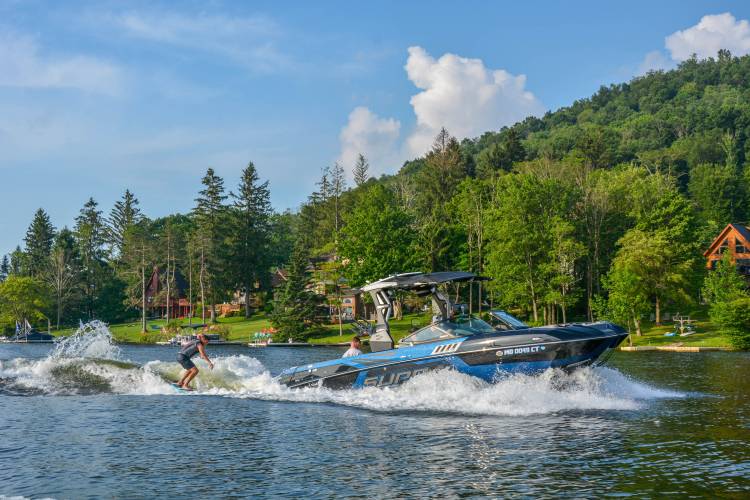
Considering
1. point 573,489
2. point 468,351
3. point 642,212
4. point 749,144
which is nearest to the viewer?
point 573,489

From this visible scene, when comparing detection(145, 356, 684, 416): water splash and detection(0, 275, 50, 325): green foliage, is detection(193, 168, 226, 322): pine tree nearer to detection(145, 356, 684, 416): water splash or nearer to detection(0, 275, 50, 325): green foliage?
detection(0, 275, 50, 325): green foliage

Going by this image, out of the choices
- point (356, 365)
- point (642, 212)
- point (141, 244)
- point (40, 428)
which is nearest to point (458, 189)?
point (642, 212)

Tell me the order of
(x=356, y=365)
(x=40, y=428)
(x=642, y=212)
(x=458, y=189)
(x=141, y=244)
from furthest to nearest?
(x=141, y=244) → (x=458, y=189) → (x=642, y=212) → (x=356, y=365) → (x=40, y=428)

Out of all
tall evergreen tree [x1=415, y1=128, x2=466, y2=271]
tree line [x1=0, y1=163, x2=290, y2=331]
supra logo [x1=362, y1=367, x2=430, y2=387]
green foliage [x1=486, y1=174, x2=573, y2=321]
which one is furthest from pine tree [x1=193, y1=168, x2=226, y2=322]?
supra logo [x1=362, y1=367, x2=430, y2=387]

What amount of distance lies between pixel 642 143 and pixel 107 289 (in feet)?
418

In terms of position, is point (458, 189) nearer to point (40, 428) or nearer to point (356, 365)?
point (356, 365)

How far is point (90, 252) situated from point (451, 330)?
5119 inches

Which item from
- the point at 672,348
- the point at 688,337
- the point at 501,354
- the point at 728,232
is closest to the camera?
the point at 501,354

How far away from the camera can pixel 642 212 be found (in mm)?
72625

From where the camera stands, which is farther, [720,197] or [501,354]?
[720,197]

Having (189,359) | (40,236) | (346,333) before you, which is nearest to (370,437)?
(189,359)

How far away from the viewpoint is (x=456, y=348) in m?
20.8

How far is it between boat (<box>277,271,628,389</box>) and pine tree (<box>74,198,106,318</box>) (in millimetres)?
104586

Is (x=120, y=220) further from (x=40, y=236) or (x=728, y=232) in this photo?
(x=728, y=232)
